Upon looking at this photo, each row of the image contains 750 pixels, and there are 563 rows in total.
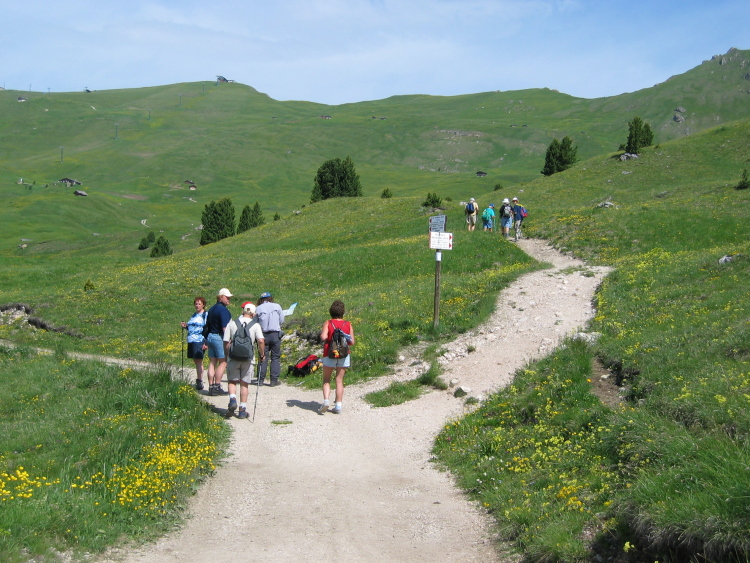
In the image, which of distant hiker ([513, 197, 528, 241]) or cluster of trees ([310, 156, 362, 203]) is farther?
cluster of trees ([310, 156, 362, 203])

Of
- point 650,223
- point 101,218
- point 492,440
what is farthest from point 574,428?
point 101,218

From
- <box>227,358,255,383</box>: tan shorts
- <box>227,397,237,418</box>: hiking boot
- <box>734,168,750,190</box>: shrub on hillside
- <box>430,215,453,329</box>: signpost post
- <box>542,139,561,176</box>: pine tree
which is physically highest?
<box>542,139,561,176</box>: pine tree

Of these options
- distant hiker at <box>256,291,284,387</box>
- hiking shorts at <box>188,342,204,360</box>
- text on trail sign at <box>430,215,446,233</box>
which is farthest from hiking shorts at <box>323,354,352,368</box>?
text on trail sign at <box>430,215,446,233</box>

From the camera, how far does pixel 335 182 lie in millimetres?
82562

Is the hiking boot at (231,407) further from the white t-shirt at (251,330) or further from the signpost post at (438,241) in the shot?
the signpost post at (438,241)

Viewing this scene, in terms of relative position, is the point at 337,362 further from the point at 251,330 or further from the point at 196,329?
the point at 196,329

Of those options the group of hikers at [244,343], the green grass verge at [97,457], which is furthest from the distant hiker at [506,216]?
the green grass verge at [97,457]

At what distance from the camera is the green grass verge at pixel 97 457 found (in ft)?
23.4

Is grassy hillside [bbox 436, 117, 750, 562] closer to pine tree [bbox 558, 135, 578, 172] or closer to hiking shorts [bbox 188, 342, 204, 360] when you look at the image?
hiking shorts [bbox 188, 342, 204, 360]

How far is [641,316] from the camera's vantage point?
619 inches

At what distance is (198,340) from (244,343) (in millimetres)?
3581

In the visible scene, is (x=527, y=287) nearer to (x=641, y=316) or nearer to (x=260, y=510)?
(x=641, y=316)

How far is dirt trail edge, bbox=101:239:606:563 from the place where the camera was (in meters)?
7.58

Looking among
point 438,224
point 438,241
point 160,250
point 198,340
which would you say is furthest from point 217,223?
point 198,340
